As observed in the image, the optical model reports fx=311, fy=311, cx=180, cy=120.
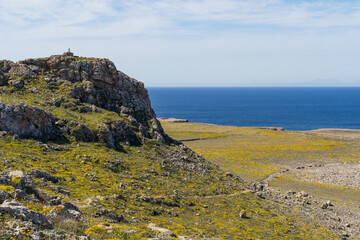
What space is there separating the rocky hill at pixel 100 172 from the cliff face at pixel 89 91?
151 millimetres

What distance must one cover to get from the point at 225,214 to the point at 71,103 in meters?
26.1

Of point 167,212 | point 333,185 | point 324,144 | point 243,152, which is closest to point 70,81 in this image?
point 167,212

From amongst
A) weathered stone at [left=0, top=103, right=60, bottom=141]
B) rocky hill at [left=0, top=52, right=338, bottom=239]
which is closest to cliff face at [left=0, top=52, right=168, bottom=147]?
rocky hill at [left=0, top=52, right=338, bottom=239]

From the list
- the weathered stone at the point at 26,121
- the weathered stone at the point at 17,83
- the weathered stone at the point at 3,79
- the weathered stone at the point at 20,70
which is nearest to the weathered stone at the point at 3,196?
the weathered stone at the point at 26,121

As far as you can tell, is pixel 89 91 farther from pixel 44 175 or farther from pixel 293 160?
pixel 293 160

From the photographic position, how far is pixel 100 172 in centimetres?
3366

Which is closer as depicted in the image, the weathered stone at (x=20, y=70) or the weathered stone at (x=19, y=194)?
the weathered stone at (x=19, y=194)

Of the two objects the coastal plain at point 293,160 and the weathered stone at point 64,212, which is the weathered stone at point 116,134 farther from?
the coastal plain at point 293,160

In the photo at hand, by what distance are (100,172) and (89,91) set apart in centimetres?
1790

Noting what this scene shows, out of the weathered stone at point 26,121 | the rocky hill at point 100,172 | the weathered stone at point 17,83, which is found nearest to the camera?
the rocky hill at point 100,172

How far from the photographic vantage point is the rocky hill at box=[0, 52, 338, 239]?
60.8 feet

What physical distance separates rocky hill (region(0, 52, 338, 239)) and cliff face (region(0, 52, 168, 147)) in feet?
0.49

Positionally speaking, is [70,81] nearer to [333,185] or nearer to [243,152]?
[333,185]

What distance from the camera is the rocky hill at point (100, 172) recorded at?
18.5m
